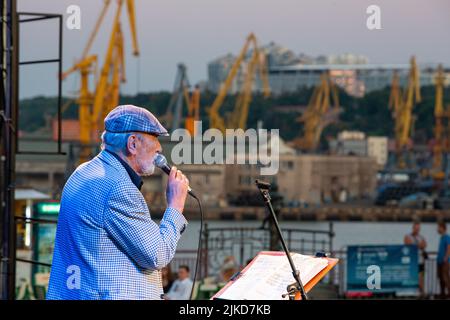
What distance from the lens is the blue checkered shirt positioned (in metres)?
4.00

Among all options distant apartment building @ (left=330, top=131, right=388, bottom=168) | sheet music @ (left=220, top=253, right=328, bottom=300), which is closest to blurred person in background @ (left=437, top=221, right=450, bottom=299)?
sheet music @ (left=220, top=253, right=328, bottom=300)

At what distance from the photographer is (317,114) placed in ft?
279

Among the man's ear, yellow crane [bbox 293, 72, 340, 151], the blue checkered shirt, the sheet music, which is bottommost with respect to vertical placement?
yellow crane [bbox 293, 72, 340, 151]

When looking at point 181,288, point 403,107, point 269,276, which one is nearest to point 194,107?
point 403,107

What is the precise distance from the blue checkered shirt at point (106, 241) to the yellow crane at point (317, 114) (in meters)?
78.0

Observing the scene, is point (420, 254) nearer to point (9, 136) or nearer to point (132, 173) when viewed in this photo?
point (9, 136)

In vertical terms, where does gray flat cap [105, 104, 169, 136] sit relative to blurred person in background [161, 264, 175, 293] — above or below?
above

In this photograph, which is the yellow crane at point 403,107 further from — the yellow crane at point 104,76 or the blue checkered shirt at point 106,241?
the blue checkered shirt at point 106,241

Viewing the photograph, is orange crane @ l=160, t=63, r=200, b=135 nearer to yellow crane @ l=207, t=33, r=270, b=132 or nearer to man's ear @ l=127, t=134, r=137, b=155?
yellow crane @ l=207, t=33, r=270, b=132

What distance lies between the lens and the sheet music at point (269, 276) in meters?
4.11

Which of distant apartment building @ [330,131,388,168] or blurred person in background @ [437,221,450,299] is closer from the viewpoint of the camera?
blurred person in background @ [437,221,450,299]

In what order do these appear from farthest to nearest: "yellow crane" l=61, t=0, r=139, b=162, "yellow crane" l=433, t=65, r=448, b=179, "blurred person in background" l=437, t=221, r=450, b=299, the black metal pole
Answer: "yellow crane" l=433, t=65, r=448, b=179, "yellow crane" l=61, t=0, r=139, b=162, "blurred person in background" l=437, t=221, r=450, b=299, the black metal pole

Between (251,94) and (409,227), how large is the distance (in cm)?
1540

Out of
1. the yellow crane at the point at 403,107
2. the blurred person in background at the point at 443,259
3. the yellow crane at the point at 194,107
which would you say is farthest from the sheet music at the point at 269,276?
the yellow crane at the point at 403,107
